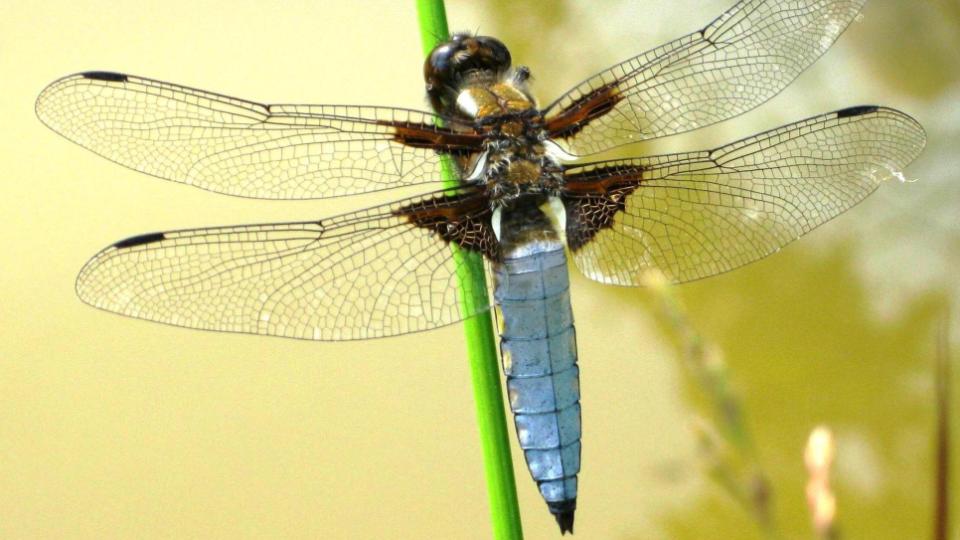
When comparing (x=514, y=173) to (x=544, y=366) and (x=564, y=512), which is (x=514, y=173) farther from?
(x=564, y=512)

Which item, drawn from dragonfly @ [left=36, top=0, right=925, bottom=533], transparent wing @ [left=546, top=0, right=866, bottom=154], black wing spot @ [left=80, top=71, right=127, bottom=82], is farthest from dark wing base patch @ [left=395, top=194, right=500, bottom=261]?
black wing spot @ [left=80, top=71, right=127, bottom=82]

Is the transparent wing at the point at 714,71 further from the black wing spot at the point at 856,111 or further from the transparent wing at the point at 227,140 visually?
the transparent wing at the point at 227,140

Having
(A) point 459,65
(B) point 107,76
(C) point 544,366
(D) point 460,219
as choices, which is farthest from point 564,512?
(B) point 107,76

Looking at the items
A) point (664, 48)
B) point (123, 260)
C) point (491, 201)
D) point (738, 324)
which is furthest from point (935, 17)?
point (123, 260)

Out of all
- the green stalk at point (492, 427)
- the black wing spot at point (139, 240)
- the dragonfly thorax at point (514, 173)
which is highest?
the dragonfly thorax at point (514, 173)

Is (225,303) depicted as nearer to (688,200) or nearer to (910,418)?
(688,200)

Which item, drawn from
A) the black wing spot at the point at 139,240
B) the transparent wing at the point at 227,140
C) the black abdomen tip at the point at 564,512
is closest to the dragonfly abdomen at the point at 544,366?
the black abdomen tip at the point at 564,512
